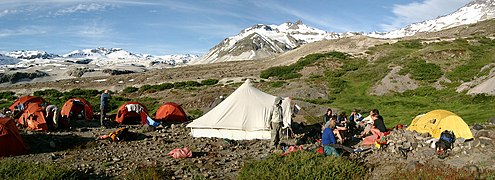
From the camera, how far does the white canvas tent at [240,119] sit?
750 inches

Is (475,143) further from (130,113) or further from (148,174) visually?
(130,113)

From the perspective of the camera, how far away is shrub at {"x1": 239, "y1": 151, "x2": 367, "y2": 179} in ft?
36.7

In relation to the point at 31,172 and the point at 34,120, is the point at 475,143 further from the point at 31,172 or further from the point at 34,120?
the point at 34,120

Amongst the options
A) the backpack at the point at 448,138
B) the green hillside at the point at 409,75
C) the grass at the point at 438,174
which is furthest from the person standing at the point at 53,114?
the green hillside at the point at 409,75

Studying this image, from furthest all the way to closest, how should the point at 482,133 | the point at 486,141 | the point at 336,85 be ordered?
the point at 336,85
the point at 482,133
the point at 486,141

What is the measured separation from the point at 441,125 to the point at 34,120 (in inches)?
771

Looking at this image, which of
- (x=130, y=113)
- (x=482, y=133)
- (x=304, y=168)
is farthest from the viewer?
(x=130, y=113)

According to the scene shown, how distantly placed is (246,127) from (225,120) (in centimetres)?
120

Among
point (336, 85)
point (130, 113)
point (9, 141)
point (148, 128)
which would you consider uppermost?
point (336, 85)

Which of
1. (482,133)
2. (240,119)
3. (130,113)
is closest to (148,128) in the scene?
(130,113)

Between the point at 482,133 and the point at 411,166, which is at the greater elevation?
the point at 482,133

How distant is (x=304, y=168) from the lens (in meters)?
11.4

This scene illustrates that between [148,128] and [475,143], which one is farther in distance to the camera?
[148,128]

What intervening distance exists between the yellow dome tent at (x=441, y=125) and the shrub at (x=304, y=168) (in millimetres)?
4958
